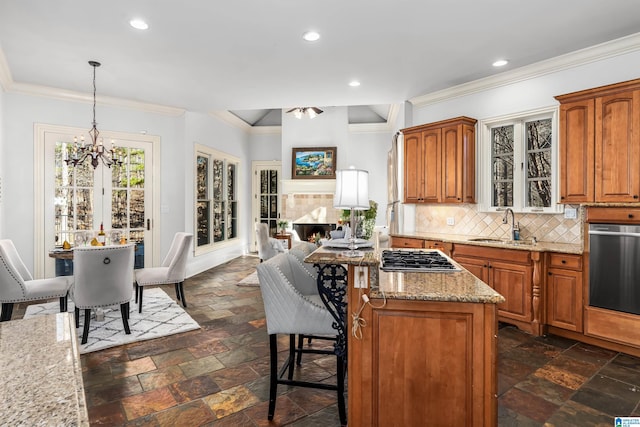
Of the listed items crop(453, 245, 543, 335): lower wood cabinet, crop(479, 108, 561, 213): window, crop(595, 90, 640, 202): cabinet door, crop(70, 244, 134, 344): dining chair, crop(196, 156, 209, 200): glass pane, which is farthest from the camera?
crop(196, 156, 209, 200): glass pane

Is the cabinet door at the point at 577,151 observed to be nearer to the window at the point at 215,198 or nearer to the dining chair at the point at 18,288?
the dining chair at the point at 18,288

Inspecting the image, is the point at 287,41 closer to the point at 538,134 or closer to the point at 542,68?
the point at 542,68

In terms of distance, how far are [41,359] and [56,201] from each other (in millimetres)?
5183

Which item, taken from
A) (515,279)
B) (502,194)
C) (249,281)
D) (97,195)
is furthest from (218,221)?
(515,279)

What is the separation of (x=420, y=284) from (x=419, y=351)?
30 centimetres

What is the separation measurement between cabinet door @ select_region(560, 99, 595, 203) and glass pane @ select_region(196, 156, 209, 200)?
18.0 feet

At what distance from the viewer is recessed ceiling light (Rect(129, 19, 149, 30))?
3.01 metres

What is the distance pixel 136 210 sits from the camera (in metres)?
5.55

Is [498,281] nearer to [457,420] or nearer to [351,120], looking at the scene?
[457,420]

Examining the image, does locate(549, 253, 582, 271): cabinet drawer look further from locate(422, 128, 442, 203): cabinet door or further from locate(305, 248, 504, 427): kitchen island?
locate(305, 248, 504, 427): kitchen island

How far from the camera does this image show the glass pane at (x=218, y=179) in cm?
732

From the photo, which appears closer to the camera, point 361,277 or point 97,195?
point 361,277

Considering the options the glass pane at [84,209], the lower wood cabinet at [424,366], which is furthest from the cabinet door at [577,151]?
the glass pane at [84,209]

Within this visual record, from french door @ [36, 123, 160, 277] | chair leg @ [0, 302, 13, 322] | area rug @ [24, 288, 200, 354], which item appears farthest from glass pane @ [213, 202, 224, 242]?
chair leg @ [0, 302, 13, 322]
